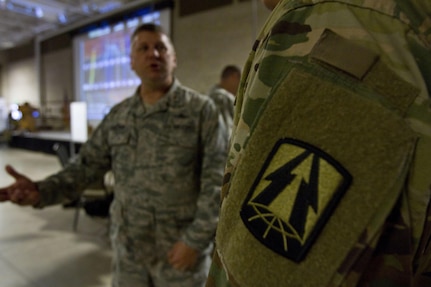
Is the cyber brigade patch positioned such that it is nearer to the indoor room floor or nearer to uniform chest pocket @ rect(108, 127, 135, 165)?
uniform chest pocket @ rect(108, 127, 135, 165)

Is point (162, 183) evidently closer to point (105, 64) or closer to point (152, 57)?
point (152, 57)

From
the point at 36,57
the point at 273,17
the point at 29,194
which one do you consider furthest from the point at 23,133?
the point at 273,17

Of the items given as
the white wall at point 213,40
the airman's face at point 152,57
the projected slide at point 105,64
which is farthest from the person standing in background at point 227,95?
the projected slide at point 105,64

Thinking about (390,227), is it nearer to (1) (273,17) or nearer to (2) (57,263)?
(1) (273,17)

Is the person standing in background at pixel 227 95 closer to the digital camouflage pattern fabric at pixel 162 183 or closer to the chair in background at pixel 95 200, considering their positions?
the digital camouflage pattern fabric at pixel 162 183

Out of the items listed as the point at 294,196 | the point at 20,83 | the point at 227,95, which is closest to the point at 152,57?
the point at 294,196

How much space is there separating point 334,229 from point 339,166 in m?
0.07

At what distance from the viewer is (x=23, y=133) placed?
1125 centimetres

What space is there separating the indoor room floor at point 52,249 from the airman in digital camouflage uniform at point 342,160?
108 inches

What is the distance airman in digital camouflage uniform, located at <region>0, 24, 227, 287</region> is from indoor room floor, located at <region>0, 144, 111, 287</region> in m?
1.48

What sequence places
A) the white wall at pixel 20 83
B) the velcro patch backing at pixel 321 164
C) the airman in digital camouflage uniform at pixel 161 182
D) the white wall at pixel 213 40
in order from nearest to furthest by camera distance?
the velcro patch backing at pixel 321 164 < the airman in digital camouflage uniform at pixel 161 182 < the white wall at pixel 213 40 < the white wall at pixel 20 83

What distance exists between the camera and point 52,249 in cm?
335

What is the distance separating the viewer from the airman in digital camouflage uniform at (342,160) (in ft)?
1.13

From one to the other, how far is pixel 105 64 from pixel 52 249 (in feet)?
20.6
